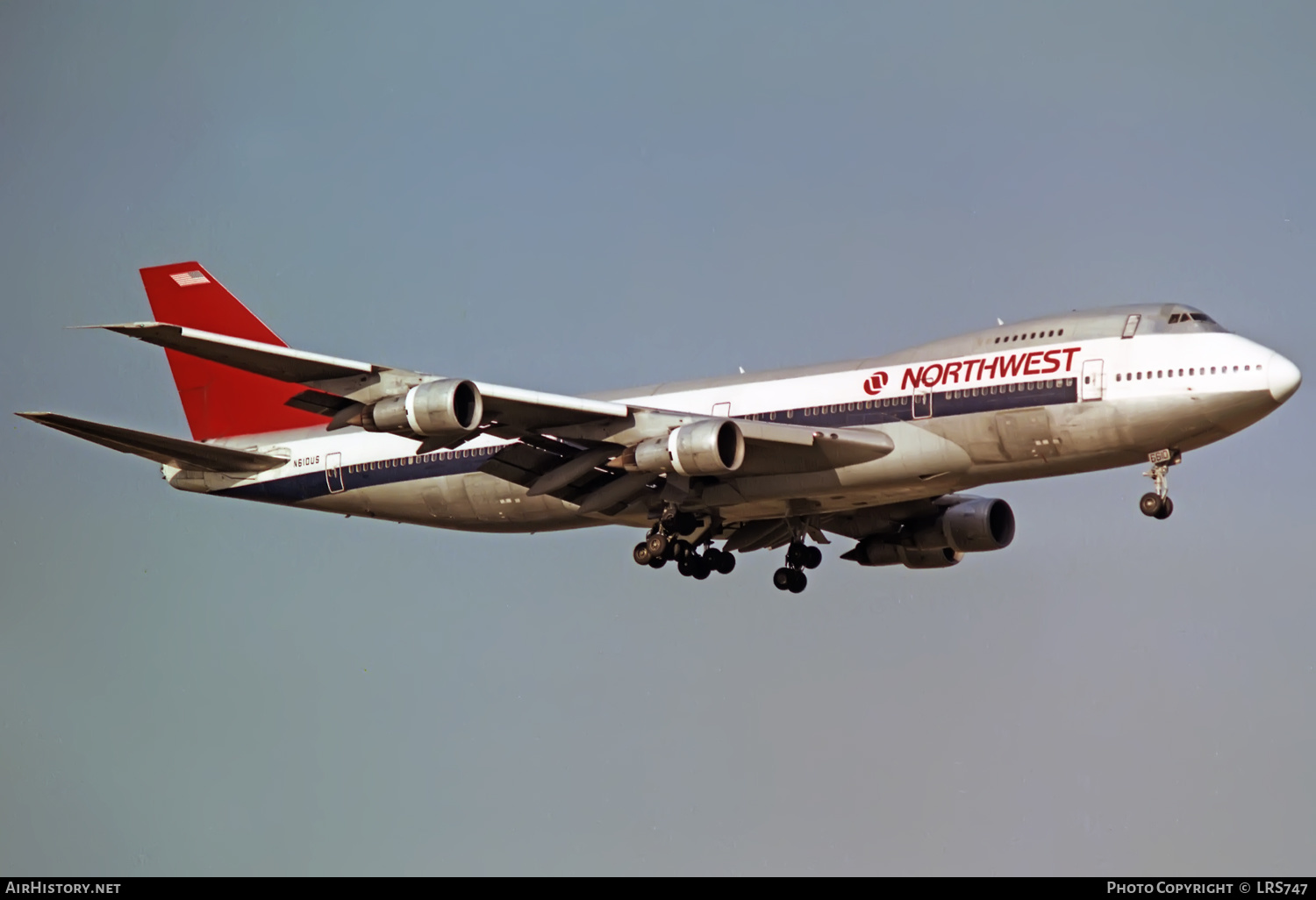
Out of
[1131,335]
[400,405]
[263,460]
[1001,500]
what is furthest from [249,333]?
[1131,335]

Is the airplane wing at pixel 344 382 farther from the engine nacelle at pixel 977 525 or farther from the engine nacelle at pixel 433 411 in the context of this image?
the engine nacelle at pixel 977 525

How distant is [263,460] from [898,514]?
1749 centimetres

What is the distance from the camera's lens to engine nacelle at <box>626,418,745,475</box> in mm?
37906

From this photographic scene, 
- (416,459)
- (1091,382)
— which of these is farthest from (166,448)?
(1091,382)

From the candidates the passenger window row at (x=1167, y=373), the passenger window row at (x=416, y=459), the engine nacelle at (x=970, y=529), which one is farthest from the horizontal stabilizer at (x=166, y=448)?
the passenger window row at (x=1167, y=373)

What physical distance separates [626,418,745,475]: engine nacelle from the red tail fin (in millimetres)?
13786

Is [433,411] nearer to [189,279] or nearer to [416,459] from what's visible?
[416,459]

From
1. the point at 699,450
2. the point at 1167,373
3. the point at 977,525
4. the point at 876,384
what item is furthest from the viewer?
the point at 977,525

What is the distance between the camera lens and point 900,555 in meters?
46.7

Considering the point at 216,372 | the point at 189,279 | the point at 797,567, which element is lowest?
the point at 797,567

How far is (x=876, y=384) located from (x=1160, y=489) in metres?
6.84

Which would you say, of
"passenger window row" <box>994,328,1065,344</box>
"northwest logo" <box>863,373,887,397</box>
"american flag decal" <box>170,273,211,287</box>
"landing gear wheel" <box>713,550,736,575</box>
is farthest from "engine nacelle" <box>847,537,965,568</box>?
"american flag decal" <box>170,273,211,287</box>

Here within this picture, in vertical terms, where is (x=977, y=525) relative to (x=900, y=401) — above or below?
below
